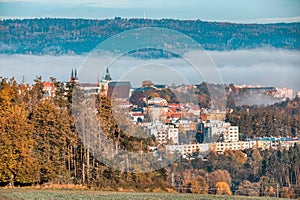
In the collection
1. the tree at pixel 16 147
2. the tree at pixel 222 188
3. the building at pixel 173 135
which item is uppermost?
the building at pixel 173 135

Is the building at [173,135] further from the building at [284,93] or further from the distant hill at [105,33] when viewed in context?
the building at [284,93]

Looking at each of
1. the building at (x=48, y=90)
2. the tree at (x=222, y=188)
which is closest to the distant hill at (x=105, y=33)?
the building at (x=48, y=90)

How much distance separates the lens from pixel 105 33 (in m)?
76.4

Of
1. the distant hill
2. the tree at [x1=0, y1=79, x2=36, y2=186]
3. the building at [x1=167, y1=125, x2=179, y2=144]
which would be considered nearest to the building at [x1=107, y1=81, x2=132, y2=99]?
the building at [x1=167, y1=125, x2=179, y2=144]

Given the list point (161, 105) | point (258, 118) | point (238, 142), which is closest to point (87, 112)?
point (161, 105)

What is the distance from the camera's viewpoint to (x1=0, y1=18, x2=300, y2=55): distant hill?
76906 mm

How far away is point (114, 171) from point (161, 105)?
14.5 m

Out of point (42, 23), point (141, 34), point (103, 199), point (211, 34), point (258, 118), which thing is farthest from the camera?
point (42, 23)

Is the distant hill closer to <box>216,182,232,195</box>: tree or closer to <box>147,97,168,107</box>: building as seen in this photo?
<box>147,97,168,107</box>: building

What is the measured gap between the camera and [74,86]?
3878 cm

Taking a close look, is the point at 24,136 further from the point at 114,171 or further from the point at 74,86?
the point at 74,86

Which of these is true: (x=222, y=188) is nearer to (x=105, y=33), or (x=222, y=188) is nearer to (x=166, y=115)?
(x=166, y=115)

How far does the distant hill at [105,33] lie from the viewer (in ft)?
252

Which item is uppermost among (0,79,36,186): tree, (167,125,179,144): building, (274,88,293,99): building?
(274,88,293,99): building
